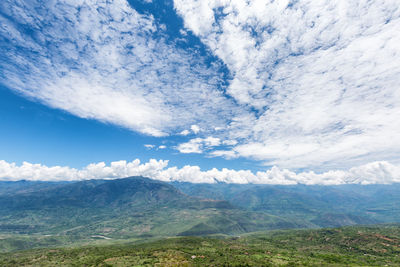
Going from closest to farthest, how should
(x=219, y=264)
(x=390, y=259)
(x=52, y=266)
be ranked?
1. (x=219, y=264)
2. (x=52, y=266)
3. (x=390, y=259)

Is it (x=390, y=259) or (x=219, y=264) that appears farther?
(x=390, y=259)

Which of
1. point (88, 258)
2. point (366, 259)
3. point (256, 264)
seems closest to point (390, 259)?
point (366, 259)

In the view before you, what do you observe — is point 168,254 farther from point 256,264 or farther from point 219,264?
point 256,264

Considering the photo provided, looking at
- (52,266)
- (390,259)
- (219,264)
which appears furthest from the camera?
(390,259)

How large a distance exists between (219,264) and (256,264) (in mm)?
29767

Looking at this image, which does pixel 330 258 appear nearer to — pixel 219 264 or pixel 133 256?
pixel 219 264

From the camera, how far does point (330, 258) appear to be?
185625mm

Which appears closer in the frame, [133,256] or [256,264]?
[256,264]

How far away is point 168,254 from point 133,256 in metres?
32.2

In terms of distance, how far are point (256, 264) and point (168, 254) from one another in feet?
245

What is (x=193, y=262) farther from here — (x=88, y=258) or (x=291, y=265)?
(x=88, y=258)

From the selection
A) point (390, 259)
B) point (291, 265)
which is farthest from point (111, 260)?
point (390, 259)

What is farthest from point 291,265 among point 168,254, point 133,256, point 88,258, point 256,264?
point 88,258

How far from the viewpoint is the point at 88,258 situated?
604 ft
